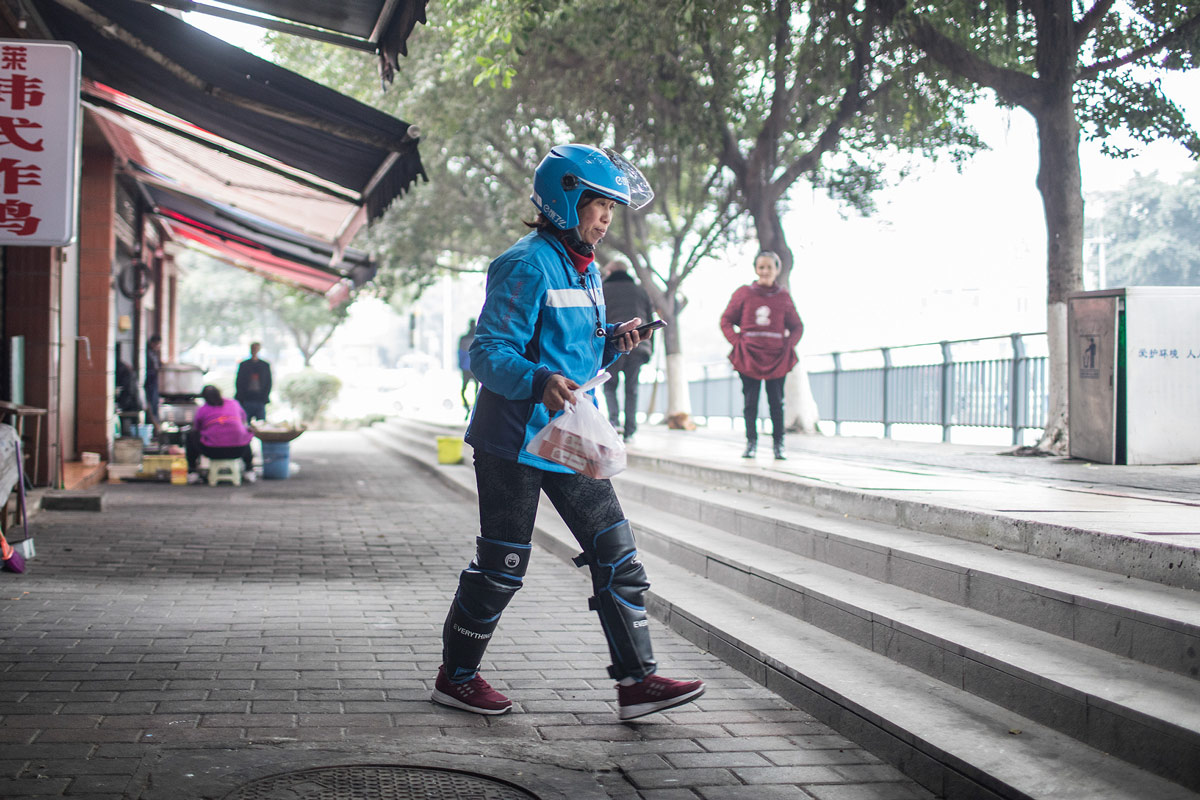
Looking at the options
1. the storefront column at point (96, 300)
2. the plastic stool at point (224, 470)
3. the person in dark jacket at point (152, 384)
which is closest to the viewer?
the plastic stool at point (224, 470)

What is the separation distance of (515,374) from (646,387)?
31947mm

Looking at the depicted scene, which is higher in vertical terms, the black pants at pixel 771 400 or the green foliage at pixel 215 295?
the green foliage at pixel 215 295

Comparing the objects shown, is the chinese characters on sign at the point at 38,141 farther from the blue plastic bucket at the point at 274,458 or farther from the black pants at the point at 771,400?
the blue plastic bucket at the point at 274,458

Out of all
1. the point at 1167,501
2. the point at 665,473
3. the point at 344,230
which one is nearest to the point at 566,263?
the point at 1167,501

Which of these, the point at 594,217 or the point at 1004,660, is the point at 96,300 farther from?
the point at 1004,660

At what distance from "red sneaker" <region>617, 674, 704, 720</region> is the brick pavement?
0.09 meters

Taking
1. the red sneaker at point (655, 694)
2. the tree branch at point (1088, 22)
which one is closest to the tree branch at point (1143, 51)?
the tree branch at point (1088, 22)

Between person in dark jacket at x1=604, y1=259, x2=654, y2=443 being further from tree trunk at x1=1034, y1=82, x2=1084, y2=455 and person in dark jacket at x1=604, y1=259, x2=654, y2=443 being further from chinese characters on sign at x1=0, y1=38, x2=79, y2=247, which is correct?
chinese characters on sign at x1=0, y1=38, x2=79, y2=247

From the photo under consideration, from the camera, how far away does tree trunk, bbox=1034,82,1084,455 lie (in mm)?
10469

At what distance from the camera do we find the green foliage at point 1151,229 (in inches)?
722

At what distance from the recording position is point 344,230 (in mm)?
12844

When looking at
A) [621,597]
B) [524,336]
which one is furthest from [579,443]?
[621,597]

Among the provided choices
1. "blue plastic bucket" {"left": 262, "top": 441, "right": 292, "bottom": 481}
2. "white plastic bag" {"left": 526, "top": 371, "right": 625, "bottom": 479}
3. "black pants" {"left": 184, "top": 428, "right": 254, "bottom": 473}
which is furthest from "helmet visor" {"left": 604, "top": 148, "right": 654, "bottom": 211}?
"blue plastic bucket" {"left": 262, "top": 441, "right": 292, "bottom": 481}

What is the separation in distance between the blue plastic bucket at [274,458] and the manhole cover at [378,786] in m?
11.9
